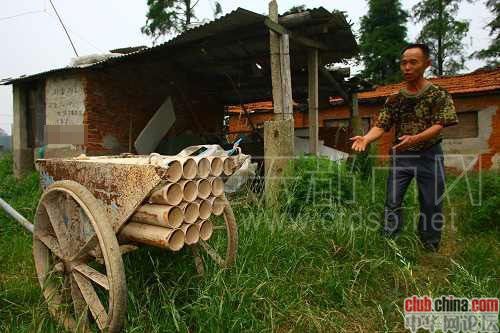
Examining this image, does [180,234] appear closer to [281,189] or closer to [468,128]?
[281,189]

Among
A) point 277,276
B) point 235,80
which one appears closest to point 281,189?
point 277,276

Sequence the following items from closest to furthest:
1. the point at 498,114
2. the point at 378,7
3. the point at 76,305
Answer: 1. the point at 76,305
2. the point at 498,114
3. the point at 378,7

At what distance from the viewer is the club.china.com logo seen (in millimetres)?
2107

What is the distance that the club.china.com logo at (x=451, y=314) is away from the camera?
2.11m

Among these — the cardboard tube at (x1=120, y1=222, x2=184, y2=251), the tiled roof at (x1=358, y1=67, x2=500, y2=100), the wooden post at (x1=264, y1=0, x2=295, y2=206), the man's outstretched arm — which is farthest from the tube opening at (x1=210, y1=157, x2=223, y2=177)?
the tiled roof at (x1=358, y1=67, x2=500, y2=100)

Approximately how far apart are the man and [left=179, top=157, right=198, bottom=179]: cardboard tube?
147 centimetres

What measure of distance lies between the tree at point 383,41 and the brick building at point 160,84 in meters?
12.6

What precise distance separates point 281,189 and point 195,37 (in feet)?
9.20

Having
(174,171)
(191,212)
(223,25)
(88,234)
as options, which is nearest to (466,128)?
(223,25)

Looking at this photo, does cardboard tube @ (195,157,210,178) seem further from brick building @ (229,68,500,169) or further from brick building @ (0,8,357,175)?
A: brick building @ (229,68,500,169)

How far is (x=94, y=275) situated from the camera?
2.02m

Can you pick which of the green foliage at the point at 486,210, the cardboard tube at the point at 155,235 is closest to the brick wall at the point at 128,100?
the cardboard tube at the point at 155,235

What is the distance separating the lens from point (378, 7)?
20.0 metres

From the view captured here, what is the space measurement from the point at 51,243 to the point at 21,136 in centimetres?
704
